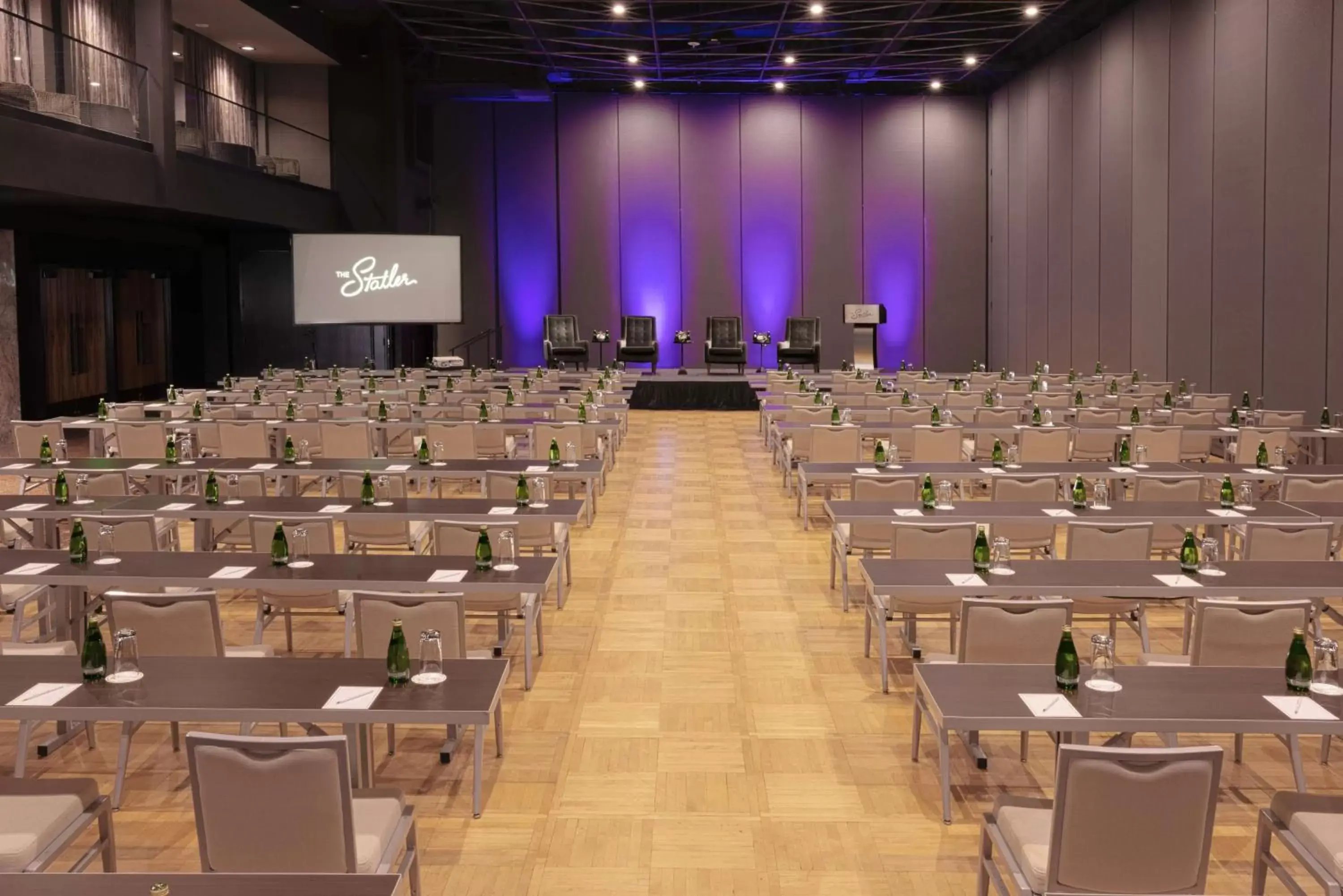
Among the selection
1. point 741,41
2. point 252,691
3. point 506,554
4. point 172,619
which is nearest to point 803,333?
point 741,41

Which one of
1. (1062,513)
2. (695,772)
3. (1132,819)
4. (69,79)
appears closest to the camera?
(1132,819)

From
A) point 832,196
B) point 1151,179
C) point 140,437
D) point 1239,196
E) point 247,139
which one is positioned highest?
point 247,139

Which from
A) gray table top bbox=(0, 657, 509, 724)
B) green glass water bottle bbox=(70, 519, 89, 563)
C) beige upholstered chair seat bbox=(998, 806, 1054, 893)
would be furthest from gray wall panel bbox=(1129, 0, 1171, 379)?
gray table top bbox=(0, 657, 509, 724)

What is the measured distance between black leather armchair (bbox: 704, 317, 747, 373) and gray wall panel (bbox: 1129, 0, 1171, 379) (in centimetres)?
628

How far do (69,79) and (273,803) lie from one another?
1359 centimetres

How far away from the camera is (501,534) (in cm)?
574

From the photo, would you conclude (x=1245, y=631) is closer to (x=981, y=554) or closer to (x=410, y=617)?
(x=981, y=554)

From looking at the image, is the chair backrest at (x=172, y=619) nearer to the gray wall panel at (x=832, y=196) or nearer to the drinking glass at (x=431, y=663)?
the drinking glass at (x=431, y=663)

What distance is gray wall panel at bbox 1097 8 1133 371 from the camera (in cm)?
1745

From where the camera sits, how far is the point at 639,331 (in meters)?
21.6

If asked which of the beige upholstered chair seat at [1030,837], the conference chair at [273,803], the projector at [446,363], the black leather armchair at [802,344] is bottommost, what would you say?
the beige upholstered chair seat at [1030,837]

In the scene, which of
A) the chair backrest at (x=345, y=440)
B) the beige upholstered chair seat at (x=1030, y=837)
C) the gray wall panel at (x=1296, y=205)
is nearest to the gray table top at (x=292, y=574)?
the beige upholstered chair seat at (x=1030, y=837)

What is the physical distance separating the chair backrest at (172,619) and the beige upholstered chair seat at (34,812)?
1259mm

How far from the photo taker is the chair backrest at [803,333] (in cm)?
2089
